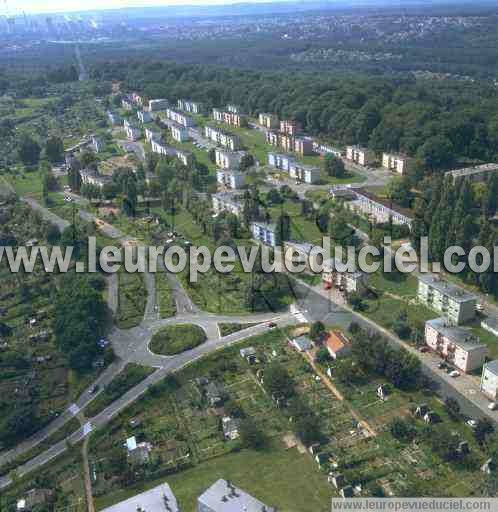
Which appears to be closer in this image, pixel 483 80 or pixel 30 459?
pixel 30 459

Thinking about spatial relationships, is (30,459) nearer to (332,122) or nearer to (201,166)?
(201,166)

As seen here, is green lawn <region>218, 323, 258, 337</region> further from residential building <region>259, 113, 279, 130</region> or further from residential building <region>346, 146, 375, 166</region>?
residential building <region>259, 113, 279, 130</region>

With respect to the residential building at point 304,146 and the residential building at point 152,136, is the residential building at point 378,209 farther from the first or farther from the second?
the residential building at point 152,136

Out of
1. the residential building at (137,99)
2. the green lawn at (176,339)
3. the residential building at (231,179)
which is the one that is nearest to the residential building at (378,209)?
the residential building at (231,179)

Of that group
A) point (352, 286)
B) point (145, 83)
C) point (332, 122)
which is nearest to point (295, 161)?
point (332, 122)

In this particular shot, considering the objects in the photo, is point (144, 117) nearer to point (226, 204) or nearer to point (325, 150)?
point (325, 150)

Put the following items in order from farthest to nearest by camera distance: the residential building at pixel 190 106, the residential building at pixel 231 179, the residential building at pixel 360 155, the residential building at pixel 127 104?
the residential building at pixel 127 104, the residential building at pixel 190 106, the residential building at pixel 360 155, the residential building at pixel 231 179
